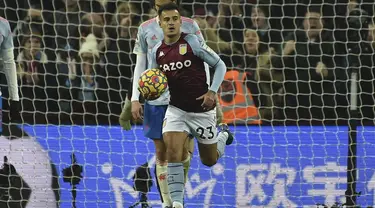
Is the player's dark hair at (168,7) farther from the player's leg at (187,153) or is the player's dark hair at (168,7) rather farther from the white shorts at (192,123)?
the player's leg at (187,153)

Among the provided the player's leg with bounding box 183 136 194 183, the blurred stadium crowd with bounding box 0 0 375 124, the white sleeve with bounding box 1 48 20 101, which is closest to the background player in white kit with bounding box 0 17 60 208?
the blurred stadium crowd with bounding box 0 0 375 124

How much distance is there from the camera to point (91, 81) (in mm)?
10008

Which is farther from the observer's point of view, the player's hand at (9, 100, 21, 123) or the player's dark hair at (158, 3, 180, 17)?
the player's hand at (9, 100, 21, 123)

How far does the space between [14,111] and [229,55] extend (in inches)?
88.0

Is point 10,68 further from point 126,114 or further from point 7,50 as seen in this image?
point 126,114

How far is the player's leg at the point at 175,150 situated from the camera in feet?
25.9

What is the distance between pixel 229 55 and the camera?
10.1 meters

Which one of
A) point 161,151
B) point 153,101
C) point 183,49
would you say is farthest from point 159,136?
point 183,49

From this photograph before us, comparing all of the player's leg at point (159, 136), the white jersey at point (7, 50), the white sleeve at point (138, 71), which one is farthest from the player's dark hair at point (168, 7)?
the white jersey at point (7, 50)

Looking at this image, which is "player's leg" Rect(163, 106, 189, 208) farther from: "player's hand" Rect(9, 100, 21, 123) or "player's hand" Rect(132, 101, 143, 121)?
"player's hand" Rect(9, 100, 21, 123)

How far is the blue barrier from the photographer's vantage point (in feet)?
31.7

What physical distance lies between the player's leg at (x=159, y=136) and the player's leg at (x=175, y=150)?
36cm

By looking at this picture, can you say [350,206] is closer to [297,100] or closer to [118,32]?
[297,100]

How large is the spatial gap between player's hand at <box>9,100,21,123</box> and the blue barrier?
129mm
